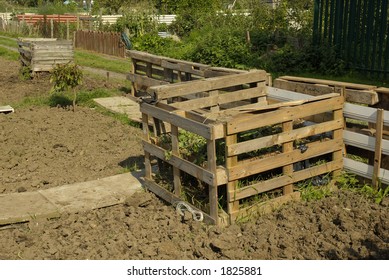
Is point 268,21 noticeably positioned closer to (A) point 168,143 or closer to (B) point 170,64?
(B) point 170,64

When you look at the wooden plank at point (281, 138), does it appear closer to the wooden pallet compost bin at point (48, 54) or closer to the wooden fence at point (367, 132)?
the wooden fence at point (367, 132)

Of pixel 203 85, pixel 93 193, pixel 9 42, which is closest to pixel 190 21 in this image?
pixel 9 42

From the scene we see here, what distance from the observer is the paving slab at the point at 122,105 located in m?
12.3

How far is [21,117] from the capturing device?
12336mm

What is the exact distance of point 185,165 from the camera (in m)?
6.68

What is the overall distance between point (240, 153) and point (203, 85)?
89.4 inches

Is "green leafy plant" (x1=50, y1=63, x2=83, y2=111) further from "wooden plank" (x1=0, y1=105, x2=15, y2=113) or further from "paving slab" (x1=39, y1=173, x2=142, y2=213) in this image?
"paving slab" (x1=39, y1=173, x2=142, y2=213)

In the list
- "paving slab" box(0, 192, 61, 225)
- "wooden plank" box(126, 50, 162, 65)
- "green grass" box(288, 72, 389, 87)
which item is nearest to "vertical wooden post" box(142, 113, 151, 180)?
"paving slab" box(0, 192, 61, 225)

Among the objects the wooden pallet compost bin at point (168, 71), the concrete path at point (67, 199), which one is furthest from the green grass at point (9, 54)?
the concrete path at point (67, 199)

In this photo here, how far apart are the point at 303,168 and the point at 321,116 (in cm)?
79

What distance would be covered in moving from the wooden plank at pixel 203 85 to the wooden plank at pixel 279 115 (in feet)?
Result: 5.41

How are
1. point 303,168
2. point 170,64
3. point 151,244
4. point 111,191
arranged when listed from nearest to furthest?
point 151,244 → point 303,168 → point 111,191 → point 170,64

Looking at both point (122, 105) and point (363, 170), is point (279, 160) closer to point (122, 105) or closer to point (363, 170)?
point (363, 170)

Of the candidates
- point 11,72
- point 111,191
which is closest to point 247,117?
point 111,191
